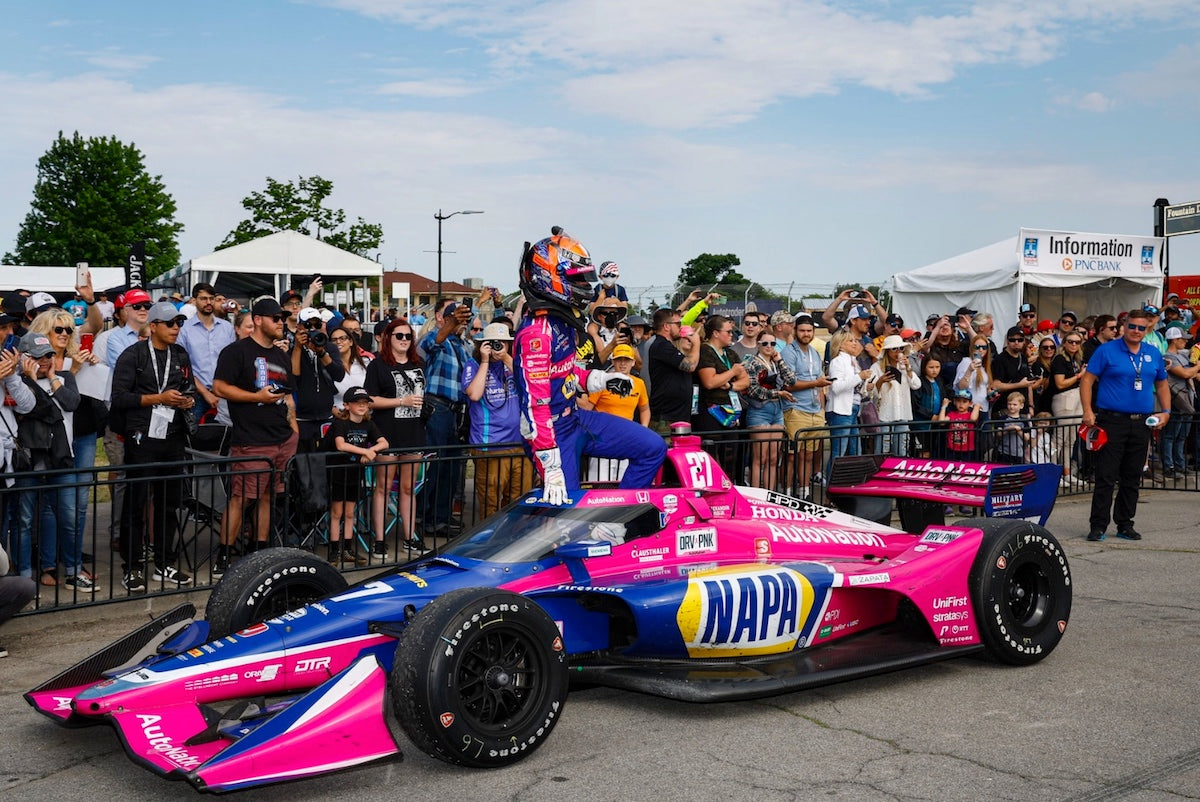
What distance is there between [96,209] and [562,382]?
76805 mm

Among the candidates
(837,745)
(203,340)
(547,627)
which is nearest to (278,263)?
(203,340)

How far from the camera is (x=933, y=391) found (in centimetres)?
1248

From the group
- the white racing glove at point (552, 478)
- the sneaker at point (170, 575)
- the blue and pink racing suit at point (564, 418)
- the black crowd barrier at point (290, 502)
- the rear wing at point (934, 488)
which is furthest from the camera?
the sneaker at point (170, 575)

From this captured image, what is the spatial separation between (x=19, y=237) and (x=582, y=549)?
289 ft

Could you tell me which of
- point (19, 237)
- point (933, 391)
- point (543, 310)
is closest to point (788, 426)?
point (933, 391)

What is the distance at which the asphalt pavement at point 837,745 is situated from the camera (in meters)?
4.50

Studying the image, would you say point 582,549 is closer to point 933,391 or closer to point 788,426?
point 788,426

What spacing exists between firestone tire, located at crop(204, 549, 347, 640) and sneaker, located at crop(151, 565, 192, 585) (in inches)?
84.6

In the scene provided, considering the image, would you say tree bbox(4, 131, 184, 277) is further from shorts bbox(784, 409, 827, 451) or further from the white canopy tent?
shorts bbox(784, 409, 827, 451)

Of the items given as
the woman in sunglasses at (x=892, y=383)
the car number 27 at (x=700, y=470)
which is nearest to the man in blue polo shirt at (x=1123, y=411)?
the woman in sunglasses at (x=892, y=383)

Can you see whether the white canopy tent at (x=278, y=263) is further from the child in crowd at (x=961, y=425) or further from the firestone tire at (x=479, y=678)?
the firestone tire at (x=479, y=678)

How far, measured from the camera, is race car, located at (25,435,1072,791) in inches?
176

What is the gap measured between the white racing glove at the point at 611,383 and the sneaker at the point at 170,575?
3.05 metres

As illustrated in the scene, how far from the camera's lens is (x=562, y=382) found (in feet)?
21.7
